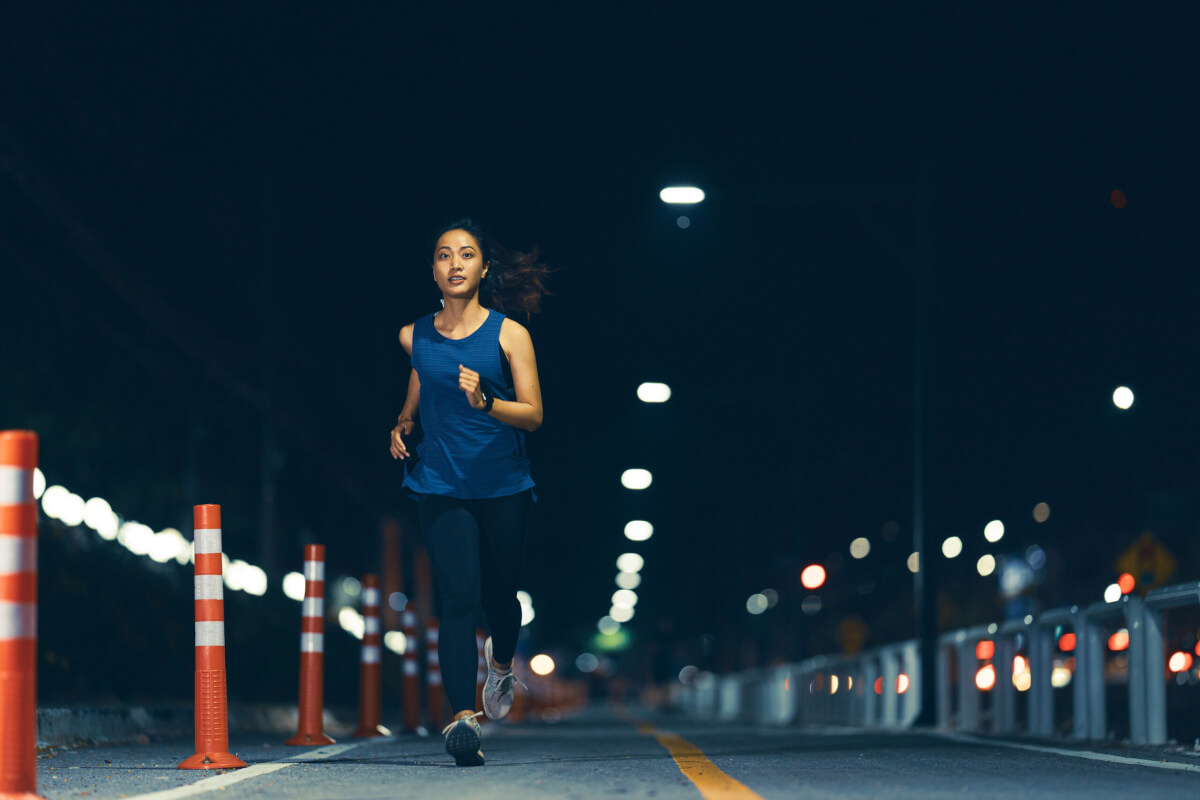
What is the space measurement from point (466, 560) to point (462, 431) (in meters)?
0.59

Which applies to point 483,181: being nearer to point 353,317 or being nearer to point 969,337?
point 353,317

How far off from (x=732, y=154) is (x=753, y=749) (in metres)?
10.2

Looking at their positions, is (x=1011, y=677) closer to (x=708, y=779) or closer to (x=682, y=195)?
(x=682, y=195)

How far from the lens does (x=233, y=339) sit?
25016 mm

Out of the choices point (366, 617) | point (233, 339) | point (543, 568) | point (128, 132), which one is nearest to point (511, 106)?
point (128, 132)

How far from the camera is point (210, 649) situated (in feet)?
25.7

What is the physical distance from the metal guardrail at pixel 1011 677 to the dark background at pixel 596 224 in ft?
8.06

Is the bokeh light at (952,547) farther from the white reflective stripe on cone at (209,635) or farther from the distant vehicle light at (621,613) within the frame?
the white reflective stripe on cone at (209,635)

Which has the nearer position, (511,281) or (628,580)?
(511,281)

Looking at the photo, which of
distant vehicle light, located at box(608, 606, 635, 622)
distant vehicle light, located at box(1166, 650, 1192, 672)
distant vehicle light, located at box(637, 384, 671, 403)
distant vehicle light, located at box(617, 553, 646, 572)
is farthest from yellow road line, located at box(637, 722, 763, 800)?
distant vehicle light, located at box(608, 606, 635, 622)

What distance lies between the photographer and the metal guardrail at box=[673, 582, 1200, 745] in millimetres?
9914

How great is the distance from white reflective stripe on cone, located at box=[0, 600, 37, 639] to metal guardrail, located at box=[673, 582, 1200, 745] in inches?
250

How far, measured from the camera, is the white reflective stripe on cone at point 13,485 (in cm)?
528

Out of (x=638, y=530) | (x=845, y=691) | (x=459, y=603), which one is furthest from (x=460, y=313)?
(x=638, y=530)
